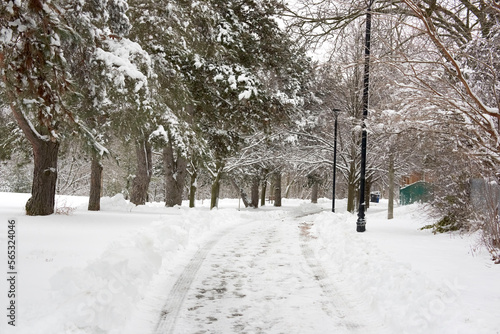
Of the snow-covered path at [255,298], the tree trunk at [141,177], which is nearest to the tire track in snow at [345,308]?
the snow-covered path at [255,298]

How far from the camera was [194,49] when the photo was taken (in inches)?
672

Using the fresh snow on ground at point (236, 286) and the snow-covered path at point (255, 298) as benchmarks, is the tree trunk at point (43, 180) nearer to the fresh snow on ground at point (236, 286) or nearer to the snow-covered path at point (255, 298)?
the fresh snow on ground at point (236, 286)

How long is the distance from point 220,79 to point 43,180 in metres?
7.83

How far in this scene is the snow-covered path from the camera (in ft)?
17.2

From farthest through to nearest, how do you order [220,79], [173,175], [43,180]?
[173,175], [220,79], [43,180]

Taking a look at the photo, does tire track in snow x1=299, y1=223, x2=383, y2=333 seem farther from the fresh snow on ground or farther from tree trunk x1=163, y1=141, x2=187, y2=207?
tree trunk x1=163, y1=141, x2=187, y2=207

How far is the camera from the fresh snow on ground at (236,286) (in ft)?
16.1

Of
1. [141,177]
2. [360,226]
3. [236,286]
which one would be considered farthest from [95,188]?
[236,286]

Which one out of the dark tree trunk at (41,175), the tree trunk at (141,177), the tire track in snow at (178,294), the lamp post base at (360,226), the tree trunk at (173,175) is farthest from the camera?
the tree trunk at (173,175)

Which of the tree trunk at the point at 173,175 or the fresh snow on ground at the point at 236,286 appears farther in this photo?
the tree trunk at the point at 173,175

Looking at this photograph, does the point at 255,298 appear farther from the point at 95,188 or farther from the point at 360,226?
the point at 95,188

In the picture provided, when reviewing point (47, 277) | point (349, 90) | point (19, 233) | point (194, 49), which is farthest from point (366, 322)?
point (349, 90)

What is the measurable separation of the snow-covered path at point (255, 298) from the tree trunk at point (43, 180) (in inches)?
226

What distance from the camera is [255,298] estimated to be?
6375 millimetres
